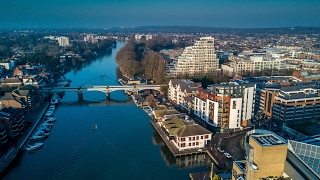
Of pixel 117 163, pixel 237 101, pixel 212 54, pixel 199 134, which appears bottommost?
pixel 117 163

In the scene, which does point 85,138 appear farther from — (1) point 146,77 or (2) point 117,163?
(1) point 146,77

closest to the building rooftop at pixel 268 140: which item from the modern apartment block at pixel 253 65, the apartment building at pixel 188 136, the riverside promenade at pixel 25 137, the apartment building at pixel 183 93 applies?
the apartment building at pixel 188 136

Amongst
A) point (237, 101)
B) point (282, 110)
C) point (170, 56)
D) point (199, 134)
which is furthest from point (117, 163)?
point (170, 56)

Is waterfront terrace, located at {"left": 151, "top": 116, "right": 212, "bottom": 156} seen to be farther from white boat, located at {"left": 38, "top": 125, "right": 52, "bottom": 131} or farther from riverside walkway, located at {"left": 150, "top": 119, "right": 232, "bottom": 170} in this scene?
white boat, located at {"left": 38, "top": 125, "right": 52, "bottom": 131}

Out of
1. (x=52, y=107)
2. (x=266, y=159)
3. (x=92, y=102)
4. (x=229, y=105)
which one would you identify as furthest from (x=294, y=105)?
(x=52, y=107)

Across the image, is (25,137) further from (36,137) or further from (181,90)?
(181,90)

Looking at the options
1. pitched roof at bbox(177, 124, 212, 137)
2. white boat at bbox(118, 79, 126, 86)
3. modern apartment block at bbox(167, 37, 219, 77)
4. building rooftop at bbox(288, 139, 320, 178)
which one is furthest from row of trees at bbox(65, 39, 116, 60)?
building rooftop at bbox(288, 139, 320, 178)
